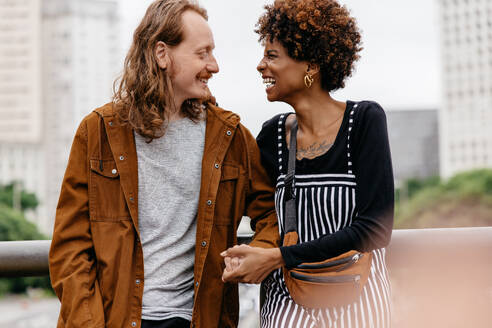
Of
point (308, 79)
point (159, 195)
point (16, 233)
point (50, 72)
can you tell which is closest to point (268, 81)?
point (308, 79)

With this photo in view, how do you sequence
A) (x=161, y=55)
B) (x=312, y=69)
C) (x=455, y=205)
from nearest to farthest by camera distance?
(x=312, y=69) < (x=161, y=55) < (x=455, y=205)

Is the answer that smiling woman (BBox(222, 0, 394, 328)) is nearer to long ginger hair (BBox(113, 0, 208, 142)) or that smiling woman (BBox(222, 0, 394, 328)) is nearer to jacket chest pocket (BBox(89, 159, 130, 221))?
long ginger hair (BBox(113, 0, 208, 142))

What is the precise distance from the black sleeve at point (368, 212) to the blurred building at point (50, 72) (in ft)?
334

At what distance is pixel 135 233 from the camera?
7.59 feet

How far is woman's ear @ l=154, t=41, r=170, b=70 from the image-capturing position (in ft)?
7.98

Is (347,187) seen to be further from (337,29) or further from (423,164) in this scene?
(423,164)

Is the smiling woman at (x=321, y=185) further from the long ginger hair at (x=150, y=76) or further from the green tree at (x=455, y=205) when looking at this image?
the green tree at (x=455, y=205)

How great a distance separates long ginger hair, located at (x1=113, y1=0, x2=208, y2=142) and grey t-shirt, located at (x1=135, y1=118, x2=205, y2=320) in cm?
8

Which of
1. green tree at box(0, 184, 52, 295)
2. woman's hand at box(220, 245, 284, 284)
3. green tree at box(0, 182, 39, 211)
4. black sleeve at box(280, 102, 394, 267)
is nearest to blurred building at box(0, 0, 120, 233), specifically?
green tree at box(0, 182, 39, 211)

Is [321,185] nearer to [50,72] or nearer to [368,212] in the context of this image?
[368,212]

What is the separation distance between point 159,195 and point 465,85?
104 metres

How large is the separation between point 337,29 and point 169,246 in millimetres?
1011

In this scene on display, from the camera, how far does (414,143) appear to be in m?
103

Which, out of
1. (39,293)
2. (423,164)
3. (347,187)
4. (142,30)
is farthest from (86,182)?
(423,164)
